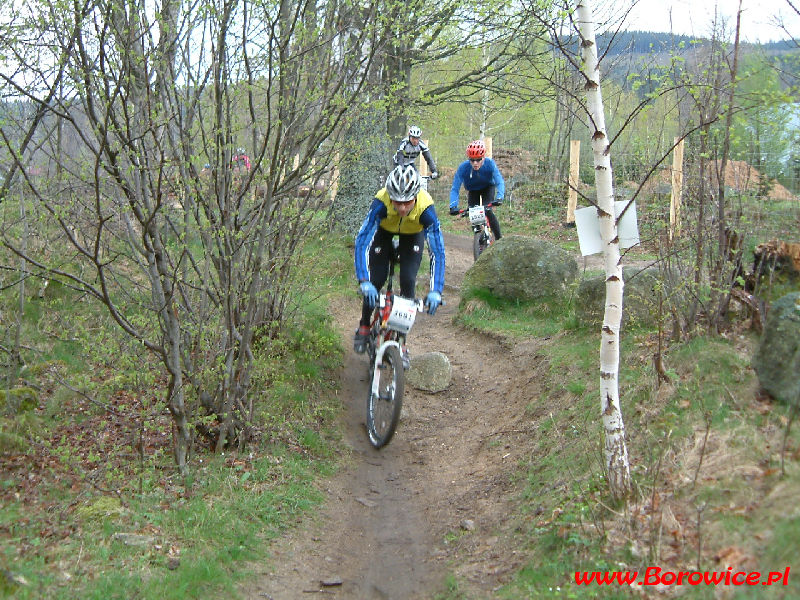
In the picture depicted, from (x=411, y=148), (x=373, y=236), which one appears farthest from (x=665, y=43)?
(x=411, y=148)

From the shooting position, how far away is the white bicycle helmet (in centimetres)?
619

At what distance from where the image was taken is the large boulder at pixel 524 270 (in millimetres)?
9375

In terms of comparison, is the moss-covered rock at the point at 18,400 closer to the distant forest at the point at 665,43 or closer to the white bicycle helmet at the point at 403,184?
the white bicycle helmet at the point at 403,184

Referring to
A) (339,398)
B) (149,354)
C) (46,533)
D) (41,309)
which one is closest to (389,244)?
(339,398)

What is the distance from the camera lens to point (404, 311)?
20.5 feet

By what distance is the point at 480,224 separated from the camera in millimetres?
11141

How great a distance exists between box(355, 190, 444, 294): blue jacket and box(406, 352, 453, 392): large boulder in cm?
162

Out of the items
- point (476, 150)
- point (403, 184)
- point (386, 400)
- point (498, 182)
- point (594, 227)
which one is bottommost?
point (386, 400)

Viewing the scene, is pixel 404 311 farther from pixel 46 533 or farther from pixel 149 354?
pixel 46 533

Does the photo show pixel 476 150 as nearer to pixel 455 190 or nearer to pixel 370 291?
pixel 455 190

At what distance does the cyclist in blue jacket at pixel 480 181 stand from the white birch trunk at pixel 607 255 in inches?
260

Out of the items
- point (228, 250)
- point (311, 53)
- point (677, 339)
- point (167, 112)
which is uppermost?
point (311, 53)

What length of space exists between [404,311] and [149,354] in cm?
223

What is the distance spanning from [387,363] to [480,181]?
5586 millimetres
